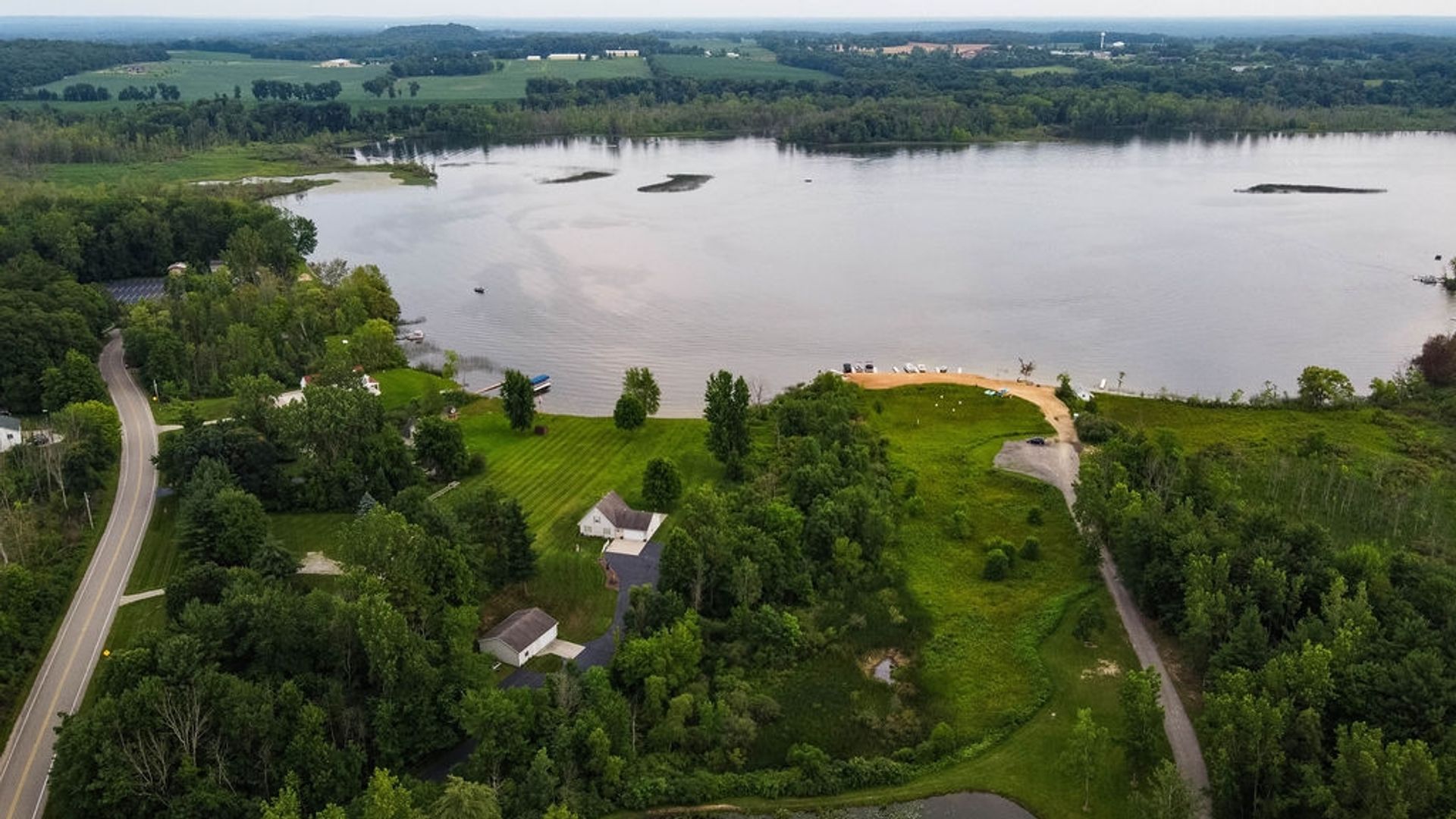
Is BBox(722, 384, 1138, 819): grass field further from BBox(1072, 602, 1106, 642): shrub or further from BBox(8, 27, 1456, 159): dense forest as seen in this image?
BBox(8, 27, 1456, 159): dense forest

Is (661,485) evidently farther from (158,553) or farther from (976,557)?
(158,553)

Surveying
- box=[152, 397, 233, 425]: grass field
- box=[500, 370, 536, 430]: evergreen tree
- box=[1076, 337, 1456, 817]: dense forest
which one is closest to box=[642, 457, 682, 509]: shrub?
box=[500, 370, 536, 430]: evergreen tree

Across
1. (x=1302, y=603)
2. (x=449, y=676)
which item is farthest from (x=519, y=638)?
(x=1302, y=603)

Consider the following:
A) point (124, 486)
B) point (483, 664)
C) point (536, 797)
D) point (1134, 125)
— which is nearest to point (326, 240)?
point (124, 486)

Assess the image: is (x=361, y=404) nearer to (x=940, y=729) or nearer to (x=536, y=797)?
(x=536, y=797)

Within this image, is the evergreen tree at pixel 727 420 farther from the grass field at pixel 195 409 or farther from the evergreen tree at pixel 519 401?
the grass field at pixel 195 409

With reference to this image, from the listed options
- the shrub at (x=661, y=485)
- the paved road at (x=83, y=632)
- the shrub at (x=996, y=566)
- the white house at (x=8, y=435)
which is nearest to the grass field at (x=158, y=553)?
the paved road at (x=83, y=632)
